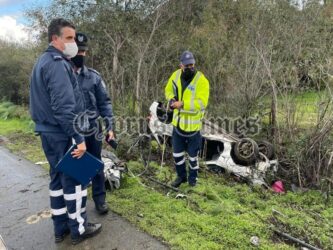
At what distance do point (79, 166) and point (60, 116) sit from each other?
61 cm

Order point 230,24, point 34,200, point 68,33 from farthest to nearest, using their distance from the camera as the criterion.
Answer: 1. point 230,24
2. point 34,200
3. point 68,33

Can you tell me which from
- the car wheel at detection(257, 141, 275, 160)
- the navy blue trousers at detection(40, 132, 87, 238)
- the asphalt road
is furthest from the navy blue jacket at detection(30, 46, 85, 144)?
the car wheel at detection(257, 141, 275, 160)

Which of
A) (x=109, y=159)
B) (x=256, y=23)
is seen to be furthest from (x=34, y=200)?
(x=256, y=23)

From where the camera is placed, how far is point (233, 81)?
7977mm

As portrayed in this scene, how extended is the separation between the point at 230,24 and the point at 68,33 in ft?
19.6

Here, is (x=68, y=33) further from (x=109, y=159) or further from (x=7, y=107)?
(x=7, y=107)

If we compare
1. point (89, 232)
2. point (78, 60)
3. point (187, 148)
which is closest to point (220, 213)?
point (187, 148)

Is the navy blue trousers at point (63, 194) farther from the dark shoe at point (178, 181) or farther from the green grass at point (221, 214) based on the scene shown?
the dark shoe at point (178, 181)

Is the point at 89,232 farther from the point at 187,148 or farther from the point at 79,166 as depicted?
the point at 187,148

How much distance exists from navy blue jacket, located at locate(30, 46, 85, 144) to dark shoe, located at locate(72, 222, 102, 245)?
44.8 inches

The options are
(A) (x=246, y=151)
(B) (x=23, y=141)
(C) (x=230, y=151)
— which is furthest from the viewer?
(B) (x=23, y=141)

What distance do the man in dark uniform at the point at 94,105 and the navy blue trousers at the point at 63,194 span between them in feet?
1.99

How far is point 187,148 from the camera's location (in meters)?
5.57

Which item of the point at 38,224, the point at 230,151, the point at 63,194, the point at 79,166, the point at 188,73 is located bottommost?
the point at 38,224
